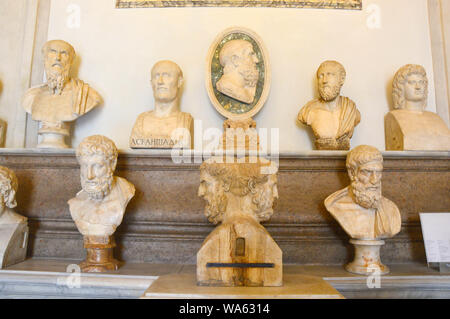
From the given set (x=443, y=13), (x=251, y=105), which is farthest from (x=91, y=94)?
(x=443, y=13)

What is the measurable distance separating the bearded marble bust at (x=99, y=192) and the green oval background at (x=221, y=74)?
1.32 meters

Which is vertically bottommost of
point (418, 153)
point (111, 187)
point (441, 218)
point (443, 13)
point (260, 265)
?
point (260, 265)

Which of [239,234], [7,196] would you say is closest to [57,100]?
[7,196]

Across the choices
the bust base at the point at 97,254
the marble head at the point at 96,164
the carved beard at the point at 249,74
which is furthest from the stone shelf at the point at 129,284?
the carved beard at the point at 249,74

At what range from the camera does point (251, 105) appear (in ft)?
10.9

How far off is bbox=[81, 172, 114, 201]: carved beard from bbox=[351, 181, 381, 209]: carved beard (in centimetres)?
166

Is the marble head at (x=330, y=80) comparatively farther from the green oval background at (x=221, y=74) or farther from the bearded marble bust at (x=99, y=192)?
the bearded marble bust at (x=99, y=192)

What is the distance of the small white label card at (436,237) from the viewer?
2350mm

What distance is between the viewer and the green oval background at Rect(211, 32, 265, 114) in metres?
3.31

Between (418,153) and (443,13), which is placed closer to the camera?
(418,153)

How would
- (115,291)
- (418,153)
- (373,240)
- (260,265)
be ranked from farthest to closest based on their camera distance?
(418,153) → (373,240) → (115,291) → (260,265)

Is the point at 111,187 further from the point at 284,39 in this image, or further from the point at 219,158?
the point at 284,39

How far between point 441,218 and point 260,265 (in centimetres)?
145

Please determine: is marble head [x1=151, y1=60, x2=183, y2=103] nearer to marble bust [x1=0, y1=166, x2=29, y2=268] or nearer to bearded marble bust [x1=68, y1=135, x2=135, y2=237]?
bearded marble bust [x1=68, y1=135, x2=135, y2=237]
